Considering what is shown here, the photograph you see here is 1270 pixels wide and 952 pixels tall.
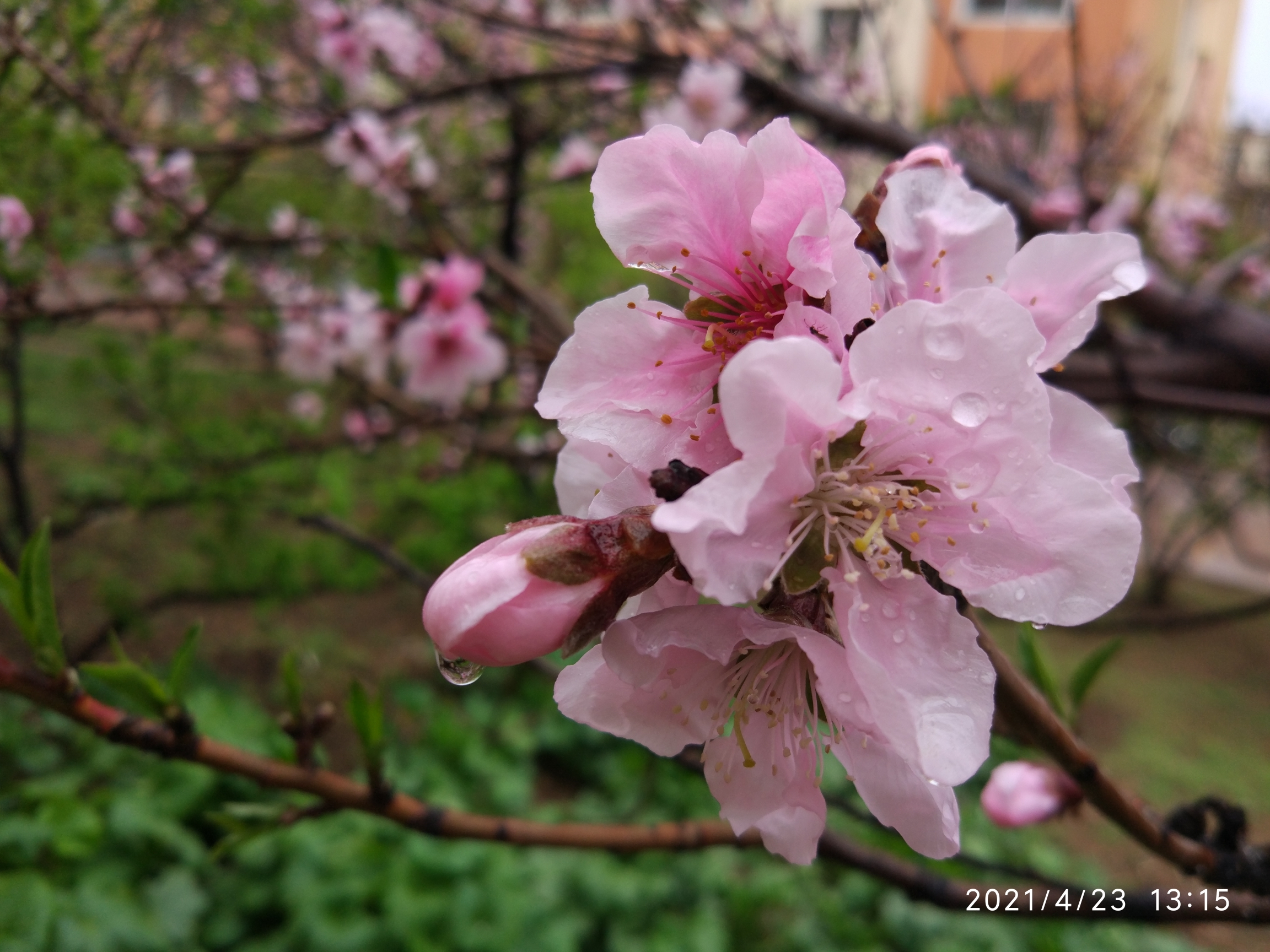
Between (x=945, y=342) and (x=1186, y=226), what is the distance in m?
5.56

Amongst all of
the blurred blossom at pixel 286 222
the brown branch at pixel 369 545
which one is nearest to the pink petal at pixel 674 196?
the brown branch at pixel 369 545

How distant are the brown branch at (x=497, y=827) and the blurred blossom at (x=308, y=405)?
14.4 ft

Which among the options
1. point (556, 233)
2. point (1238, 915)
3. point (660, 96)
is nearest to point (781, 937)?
point (1238, 915)

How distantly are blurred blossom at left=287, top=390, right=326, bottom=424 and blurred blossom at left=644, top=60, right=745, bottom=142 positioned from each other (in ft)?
10.5

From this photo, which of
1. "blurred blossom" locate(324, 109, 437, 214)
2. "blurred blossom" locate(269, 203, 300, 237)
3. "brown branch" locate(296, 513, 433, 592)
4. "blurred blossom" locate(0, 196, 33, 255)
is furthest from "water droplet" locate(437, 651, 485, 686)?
"blurred blossom" locate(269, 203, 300, 237)

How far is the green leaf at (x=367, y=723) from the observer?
807 millimetres

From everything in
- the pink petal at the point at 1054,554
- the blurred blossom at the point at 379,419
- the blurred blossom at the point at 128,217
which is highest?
the pink petal at the point at 1054,554

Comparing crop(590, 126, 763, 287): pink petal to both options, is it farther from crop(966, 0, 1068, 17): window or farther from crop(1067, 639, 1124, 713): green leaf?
crop(966, 0, 1068, 17): window

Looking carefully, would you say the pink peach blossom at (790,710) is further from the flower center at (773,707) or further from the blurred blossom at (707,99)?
the blurred blossom at (707,99)

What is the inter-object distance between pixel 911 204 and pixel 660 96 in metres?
3.25

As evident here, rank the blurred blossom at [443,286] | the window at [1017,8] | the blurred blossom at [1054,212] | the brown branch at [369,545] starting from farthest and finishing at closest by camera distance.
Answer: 1. the window at [1017,8]
2. the blurred blossom at [1054,212]
3. the blurred blossom at [443,286]
4. the brown branch at [369,545]

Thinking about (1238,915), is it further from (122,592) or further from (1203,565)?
(1203,565)
